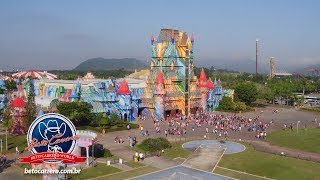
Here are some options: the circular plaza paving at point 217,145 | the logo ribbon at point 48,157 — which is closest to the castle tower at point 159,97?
the circular plaza paving at point 217,145

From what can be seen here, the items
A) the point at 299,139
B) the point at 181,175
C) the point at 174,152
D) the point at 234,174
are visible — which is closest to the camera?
the point at 181,175

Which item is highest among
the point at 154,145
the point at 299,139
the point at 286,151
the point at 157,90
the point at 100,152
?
the point at 157,90

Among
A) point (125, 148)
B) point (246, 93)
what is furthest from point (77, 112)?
point (246, 93)

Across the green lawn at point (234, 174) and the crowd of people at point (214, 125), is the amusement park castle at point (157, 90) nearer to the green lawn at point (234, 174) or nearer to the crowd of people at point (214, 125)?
the crowd of people at point (214, 125)

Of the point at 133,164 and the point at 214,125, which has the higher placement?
the point at 214,125

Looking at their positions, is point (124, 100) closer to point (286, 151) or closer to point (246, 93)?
point (286, 151)

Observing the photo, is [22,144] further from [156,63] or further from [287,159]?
[156,63]
